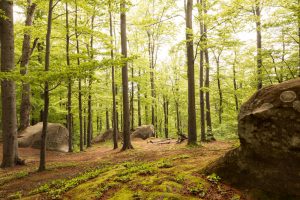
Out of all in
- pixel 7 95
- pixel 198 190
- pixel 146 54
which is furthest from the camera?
pixel 146 54

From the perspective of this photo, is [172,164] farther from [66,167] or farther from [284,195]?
[66,167]

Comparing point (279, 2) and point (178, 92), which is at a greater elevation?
point (279, 2)

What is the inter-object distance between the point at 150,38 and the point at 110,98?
1262 centimetres

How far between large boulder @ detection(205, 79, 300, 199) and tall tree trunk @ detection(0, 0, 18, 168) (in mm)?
9423

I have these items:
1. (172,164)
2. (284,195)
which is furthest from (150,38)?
(284,195)

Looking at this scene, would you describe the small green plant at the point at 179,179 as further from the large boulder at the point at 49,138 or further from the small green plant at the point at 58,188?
the large boulder at the point at 49,138

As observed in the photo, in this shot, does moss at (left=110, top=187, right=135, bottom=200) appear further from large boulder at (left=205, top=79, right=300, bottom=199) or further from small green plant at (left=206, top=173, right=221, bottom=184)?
large boulder at (left=205, top=79, right=300, bottom=199)

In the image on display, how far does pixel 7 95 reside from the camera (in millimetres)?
10641

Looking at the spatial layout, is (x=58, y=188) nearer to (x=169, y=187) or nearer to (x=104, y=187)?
(x=104, y=187)

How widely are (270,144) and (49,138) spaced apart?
53.3ft

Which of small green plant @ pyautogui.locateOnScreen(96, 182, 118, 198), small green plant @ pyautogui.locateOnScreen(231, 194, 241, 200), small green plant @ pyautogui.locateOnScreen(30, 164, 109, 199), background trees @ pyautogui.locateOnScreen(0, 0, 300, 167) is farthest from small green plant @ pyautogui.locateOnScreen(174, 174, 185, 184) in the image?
background trees @ pyautogui.locateOnScreen(0, 0, 300, 167)

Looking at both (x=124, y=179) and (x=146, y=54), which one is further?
(x=146, y=54)

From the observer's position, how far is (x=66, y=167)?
1012cm

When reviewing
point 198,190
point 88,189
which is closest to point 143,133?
point 88,189
